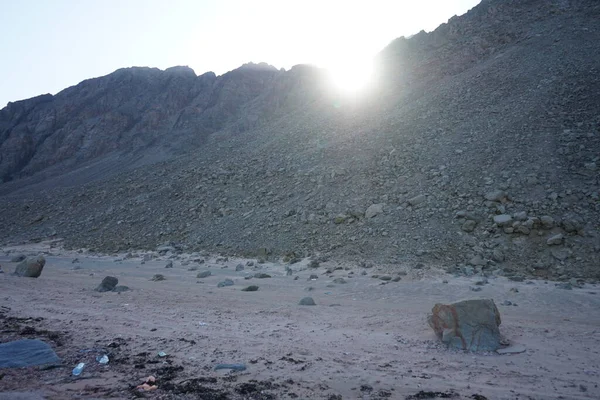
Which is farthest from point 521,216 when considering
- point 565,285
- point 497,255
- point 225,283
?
point 225,283

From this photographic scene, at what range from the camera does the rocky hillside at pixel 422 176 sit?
40.1ft

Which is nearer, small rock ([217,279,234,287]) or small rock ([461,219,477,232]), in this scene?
small rock ([217,279,234,287])

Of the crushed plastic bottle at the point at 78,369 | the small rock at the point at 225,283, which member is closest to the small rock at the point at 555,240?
the small rock at the point at 225,283

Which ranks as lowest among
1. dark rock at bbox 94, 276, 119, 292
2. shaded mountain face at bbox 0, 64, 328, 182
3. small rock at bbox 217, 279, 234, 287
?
small rock at bbox 217, 279, 234, 287

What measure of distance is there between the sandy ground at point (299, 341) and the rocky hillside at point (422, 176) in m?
2.57

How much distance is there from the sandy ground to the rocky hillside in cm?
257

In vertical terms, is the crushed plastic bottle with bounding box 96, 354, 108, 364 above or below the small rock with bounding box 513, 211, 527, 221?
above

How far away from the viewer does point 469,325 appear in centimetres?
566

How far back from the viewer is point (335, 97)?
32656 millimetres

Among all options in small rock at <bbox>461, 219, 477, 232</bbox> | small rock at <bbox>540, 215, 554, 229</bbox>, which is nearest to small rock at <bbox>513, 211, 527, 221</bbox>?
small rock at <bbox>540, 215, 554, 229</bbox>

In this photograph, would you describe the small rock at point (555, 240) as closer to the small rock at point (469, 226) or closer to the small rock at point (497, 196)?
the small rock at point (469, 226)

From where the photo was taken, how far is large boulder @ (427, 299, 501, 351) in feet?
18.1

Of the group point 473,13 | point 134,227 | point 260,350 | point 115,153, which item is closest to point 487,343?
point 260,350

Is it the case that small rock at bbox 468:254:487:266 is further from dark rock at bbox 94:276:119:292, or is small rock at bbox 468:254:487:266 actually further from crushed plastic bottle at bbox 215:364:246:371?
dark rock at bbox 94:276:119:292
